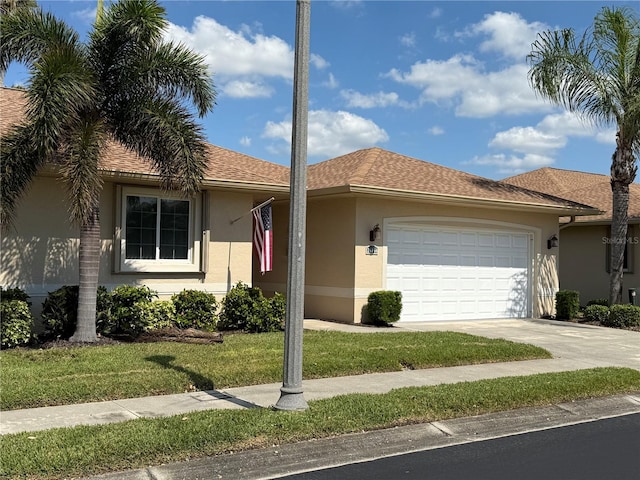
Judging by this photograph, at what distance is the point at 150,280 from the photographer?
521 inches

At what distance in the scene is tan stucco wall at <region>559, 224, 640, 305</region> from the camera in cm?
2169

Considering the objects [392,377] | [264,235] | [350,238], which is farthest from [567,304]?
[392,377]

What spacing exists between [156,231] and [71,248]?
1.71 m

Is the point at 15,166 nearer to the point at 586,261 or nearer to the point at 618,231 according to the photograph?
the point at 618,231

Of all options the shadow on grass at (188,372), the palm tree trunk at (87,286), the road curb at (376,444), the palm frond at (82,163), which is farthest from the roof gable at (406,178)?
the road curb at (376,444)

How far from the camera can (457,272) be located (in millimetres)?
17031

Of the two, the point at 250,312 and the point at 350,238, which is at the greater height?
the point at 350,238

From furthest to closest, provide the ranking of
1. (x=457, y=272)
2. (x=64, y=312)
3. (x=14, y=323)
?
(x=457, y=272) → (x=64, y=312) → (x=14, y=323)

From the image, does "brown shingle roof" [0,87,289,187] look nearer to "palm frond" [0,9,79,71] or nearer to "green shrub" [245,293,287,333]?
"palm frond" [0,9,79,71]

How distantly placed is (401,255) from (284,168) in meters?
3.73

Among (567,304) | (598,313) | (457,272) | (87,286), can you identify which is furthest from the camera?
(567,304)

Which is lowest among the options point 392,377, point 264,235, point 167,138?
point 392,377

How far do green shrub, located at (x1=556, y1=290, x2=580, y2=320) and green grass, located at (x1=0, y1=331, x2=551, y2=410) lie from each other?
6.42 meters

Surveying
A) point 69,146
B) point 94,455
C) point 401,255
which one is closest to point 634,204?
point 401,255
